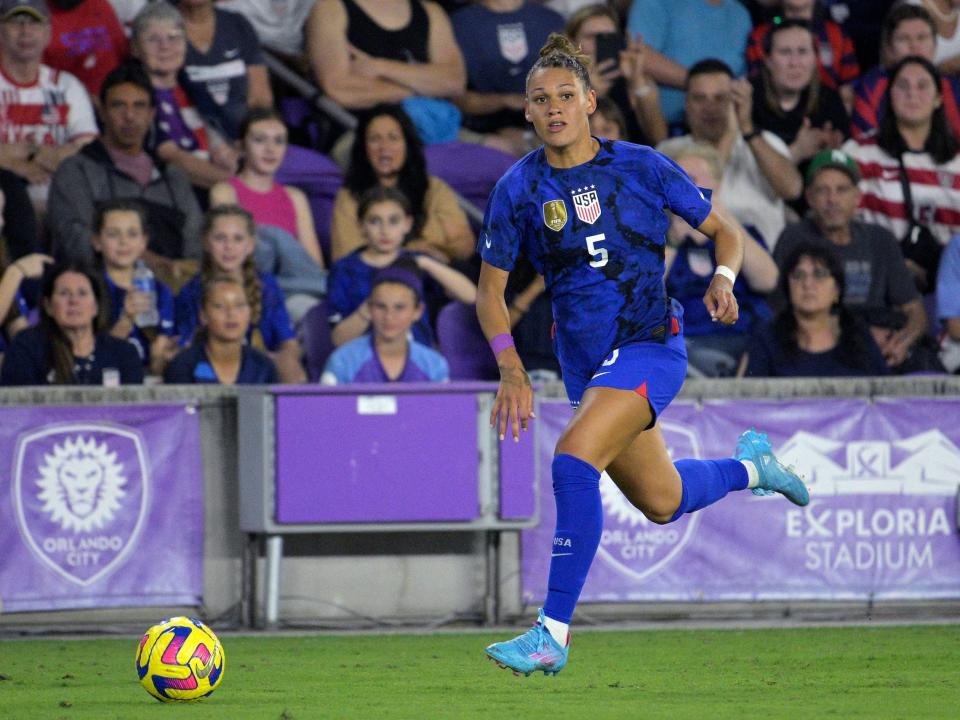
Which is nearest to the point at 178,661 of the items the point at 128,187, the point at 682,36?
the point at 128,187

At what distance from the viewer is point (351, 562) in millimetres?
9906

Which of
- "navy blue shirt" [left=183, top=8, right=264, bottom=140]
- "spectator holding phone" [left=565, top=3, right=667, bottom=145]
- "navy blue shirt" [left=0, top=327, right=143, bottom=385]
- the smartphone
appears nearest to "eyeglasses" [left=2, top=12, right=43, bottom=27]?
"navy blue shirt" [left=183, top=8, right=264, bottom=140]

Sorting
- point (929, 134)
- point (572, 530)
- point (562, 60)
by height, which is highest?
point (929, 134)

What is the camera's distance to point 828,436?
10.0 m

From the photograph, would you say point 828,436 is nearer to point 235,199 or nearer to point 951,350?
point 951,350

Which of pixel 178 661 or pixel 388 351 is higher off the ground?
pixel 388 351

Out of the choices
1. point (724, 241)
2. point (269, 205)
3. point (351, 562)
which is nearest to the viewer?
point (724, 241)

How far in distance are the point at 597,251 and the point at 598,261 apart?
4 cm

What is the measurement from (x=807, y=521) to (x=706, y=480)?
3.28 metres

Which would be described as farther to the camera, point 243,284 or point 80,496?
point 243,284

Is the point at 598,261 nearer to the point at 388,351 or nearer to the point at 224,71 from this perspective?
the point at 388,351

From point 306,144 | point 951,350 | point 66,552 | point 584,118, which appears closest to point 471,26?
point 306,144

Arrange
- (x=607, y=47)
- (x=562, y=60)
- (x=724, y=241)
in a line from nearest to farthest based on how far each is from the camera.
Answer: (x=562, y=60) → (x=724, y=241) → (x=607, y=47)

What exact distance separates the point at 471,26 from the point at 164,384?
4.50 m
